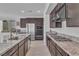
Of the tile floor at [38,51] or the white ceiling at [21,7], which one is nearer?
the tile floor at [38,51]

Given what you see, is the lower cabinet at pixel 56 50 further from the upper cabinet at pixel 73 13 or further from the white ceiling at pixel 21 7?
the white ceiling at pixel 21 7

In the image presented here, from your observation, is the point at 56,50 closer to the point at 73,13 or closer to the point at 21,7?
the point at 73,13

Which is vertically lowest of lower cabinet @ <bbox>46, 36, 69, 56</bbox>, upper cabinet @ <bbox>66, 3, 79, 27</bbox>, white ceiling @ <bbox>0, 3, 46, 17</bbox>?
lower cabinet @ <bbox>46, 36, 69, 56</bbox>

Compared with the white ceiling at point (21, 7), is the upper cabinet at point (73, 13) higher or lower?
lower

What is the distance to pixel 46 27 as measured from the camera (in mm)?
9758

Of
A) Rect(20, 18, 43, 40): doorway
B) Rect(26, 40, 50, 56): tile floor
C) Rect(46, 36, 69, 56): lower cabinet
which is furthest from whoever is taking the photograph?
Rect(20, 18, 43, 40): doorway

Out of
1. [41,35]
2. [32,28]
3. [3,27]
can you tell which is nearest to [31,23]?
[32,28]

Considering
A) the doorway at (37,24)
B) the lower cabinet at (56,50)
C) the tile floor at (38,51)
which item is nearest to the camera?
the lower cabinet at (56,50)

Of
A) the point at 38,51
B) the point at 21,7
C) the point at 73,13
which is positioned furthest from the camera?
the point at 21,7

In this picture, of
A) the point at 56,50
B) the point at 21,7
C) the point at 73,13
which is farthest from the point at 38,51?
the point at 73,13

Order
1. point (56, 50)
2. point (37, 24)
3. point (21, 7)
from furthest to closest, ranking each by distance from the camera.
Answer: point (37, 24) → point (21, 7) → point (56, 50)

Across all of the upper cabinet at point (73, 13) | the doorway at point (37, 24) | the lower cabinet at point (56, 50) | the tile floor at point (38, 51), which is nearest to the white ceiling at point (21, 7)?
the tile floor at point (38, 51)

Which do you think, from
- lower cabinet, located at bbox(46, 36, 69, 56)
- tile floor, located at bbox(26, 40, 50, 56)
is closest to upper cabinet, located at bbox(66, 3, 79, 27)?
lower cabinet, located at bbox(46, 36, 69, 56)

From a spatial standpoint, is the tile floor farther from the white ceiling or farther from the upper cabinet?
the upper cabinet
